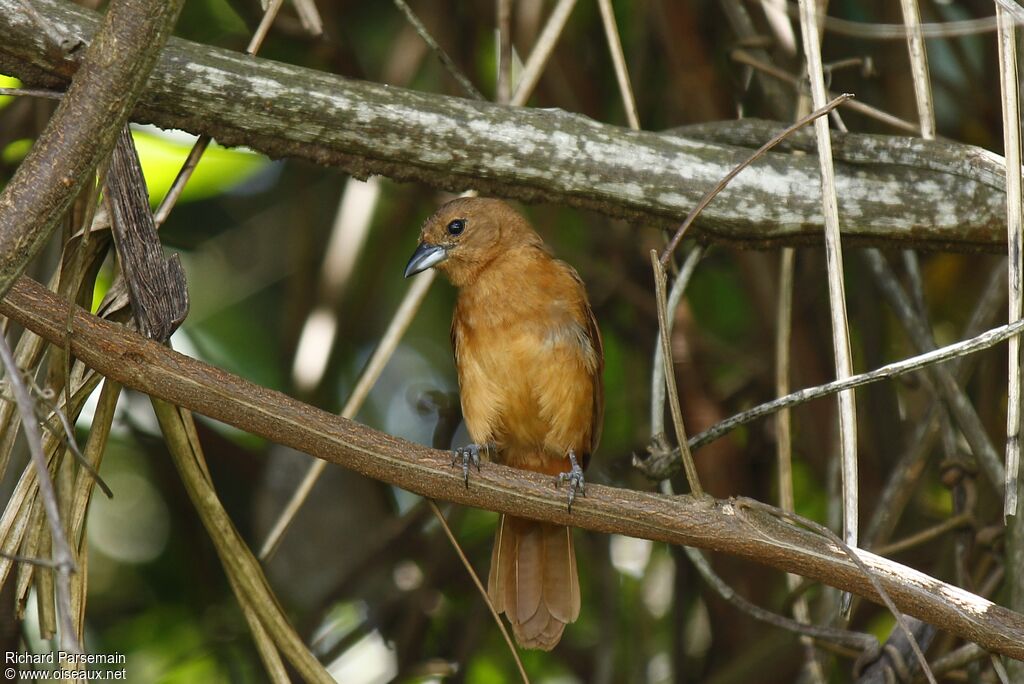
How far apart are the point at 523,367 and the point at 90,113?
1.94m

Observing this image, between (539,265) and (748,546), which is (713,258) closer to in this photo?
(539,265)

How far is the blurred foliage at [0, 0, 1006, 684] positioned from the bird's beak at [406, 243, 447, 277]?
621 mm

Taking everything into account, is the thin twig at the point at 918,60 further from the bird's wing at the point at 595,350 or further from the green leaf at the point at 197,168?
the green leaf at the point at 197,168

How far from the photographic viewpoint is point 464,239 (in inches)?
145

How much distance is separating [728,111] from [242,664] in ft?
8.84

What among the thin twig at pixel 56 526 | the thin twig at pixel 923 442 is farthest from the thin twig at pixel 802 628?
the thin twig at pixel 56 526

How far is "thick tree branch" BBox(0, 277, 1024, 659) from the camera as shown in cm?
197

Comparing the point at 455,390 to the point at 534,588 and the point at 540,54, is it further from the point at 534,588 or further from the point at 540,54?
the point at 540,54

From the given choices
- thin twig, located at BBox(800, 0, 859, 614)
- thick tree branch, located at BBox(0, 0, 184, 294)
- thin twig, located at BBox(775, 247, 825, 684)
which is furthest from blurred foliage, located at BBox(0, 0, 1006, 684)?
thick tree branch, located at BBox(0, 0, 184, 294)

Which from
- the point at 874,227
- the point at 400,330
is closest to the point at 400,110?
the point at 400,330

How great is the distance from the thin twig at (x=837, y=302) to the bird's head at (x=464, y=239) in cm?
162

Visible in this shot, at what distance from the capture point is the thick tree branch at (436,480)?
77.4 inches

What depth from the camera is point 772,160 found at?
8.95 ft

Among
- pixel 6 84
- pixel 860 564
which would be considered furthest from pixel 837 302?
pixel 6 84
